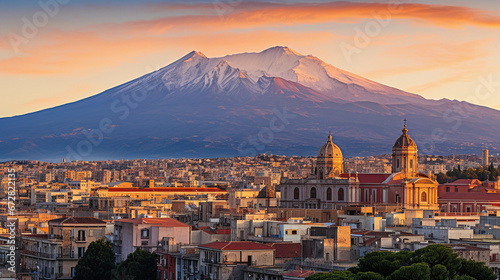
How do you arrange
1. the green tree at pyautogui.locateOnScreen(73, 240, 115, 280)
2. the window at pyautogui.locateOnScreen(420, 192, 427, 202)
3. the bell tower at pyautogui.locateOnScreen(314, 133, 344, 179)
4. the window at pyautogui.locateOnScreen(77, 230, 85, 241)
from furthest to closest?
the bell tower at pyautogui.locateOnScreen(314, 133, 344, 179) → the window at pyautogui.locateOnScreen(420, 192, 427, 202) → the window at pyautogui.locateOnScreen(77, 230, 85, 241) → the green tree at pyautogui.locateOnScreen(73, 240, 115, 280)

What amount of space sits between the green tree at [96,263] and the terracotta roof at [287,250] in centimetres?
1128

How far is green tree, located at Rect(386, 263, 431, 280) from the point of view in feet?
152

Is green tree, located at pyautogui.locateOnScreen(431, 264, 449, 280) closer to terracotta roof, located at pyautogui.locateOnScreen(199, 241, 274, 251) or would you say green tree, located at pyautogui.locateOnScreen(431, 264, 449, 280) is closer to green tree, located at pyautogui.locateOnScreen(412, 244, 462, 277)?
green tree, located at pyautogui.locateOnScreen(412, 244, 462, 277)

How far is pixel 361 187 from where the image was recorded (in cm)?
12369

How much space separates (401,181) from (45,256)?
55607mm

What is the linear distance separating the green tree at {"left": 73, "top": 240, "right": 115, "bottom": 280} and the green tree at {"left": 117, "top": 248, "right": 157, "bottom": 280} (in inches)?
108

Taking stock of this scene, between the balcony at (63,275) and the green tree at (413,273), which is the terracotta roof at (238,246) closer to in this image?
the green tree at (413,273)

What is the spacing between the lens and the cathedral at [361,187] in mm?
120438

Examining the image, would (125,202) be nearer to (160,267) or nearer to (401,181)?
(401,181)

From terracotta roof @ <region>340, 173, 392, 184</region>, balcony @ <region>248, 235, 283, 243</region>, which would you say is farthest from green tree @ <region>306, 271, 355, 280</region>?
terracotta roof @ <region>340, 173, 392, 184</region>

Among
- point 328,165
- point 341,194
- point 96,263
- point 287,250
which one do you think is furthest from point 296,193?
point 287,250

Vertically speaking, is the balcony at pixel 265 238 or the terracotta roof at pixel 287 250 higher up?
the balcony at pixel 265 238

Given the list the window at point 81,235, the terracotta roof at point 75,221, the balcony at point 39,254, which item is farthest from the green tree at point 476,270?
the terracotta roof at point 75,221

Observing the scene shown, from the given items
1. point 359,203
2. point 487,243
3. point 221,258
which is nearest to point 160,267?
point 221,258
